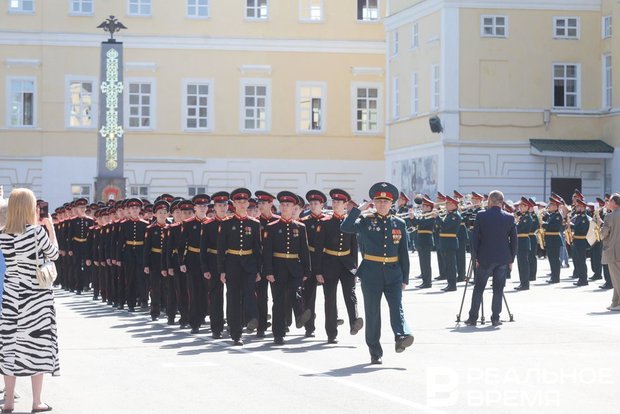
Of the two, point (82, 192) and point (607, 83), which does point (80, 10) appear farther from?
point (607, 83)

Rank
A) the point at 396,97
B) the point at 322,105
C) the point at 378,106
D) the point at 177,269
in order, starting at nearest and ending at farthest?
the point at 177,269 → the point at 396,97 → the point at 322,105 → the point at 378,106

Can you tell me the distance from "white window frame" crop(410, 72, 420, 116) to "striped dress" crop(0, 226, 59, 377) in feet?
136

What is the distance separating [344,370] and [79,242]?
Answer: 17.6 metres

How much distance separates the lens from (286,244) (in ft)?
60.7

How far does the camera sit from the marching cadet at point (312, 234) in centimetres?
1894

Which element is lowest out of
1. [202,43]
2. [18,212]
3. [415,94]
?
[18,212]

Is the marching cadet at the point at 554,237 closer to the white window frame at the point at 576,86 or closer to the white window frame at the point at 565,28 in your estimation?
the white window frame at the point at 576,86

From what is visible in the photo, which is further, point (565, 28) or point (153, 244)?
point (565, 28)

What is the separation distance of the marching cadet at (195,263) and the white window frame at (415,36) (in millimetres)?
32988

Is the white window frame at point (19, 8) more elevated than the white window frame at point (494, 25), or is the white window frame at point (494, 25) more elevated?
the white window frame at point (19, 8)

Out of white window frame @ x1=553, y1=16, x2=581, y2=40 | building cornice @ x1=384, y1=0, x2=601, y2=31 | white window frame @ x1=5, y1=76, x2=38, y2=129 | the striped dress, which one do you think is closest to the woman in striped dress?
the striped dress

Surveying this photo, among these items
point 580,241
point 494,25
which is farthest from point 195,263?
point 494,25

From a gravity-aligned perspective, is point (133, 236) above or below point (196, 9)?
below

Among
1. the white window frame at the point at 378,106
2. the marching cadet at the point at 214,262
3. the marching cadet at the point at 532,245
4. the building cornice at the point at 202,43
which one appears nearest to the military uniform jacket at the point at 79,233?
the marching cadet at the point at 532,245
